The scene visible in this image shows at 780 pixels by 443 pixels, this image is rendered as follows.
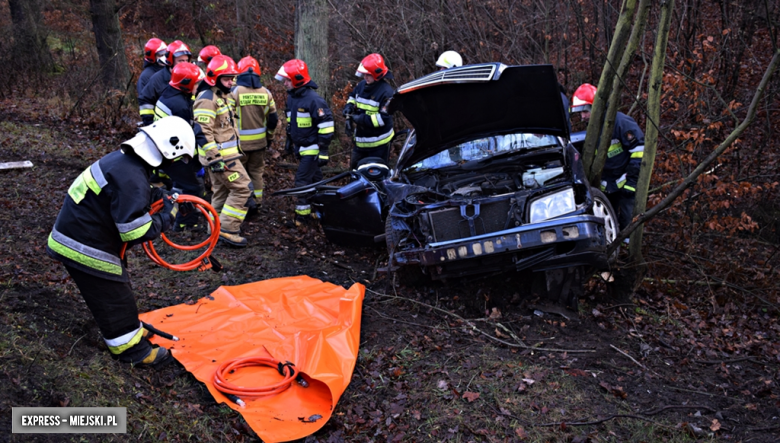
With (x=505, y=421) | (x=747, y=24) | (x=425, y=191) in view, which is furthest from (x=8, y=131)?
(x=747, y=24)

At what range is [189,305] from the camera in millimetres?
5324

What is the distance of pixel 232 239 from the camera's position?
698 cm

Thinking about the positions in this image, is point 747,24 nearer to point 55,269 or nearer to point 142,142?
point 142,142

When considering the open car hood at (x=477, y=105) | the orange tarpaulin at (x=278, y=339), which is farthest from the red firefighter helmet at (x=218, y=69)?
the orange tarpaulin at (x=278, y=339)

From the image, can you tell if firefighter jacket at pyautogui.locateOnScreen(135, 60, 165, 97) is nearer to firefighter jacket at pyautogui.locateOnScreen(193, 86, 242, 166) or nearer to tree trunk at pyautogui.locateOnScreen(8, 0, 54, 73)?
firefighter jacket at pyautogui.locateOnScreen(193, 86, 242, 166)

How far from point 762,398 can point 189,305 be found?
468 centimetres

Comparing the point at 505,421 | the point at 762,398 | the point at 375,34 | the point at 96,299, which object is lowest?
the point at 762,398

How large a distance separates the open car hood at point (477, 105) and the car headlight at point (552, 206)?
37.1 inches

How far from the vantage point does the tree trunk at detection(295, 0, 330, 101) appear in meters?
9.94

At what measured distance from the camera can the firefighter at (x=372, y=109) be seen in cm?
771

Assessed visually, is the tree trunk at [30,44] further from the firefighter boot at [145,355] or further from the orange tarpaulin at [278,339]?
the firefighter boot at [145,355]

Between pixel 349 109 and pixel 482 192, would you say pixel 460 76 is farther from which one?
pixel 349 109

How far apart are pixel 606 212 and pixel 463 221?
175cm

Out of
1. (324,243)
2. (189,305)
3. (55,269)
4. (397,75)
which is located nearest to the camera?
(189,305)
